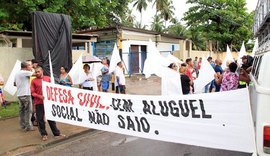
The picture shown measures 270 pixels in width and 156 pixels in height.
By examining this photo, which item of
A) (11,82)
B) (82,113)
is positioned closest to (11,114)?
(11,82)

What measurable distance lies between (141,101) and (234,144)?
1.77 metres

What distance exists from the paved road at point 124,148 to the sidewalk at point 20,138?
0.36m

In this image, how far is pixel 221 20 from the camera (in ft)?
118

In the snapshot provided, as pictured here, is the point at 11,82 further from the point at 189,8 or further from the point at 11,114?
the point at 189,8

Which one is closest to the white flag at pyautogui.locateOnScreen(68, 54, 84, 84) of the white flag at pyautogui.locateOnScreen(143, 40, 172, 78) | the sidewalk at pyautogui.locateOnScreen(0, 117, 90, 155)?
the sidewalk at pyautogui.locateOnScreen(0, 117, 90, 155)

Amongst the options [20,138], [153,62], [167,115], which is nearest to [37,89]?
[20,138]

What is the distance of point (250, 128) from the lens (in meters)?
4.27

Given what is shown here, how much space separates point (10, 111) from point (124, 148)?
18.9 ft

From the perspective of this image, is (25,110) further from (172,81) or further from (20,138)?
(172,81)

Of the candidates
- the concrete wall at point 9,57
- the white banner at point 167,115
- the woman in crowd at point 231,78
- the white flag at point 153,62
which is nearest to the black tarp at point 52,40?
the concrete wall at point 9,57

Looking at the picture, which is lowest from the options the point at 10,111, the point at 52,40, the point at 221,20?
the point at 10,111

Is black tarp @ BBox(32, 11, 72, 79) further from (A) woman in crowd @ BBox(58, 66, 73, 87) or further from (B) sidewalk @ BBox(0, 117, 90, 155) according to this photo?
(B) sidewalk @ BBox(0, 117, 90, 155)

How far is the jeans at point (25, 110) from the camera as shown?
8367 millimetres

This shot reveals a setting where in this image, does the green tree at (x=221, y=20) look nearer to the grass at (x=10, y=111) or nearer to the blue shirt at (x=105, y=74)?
the blue shirt at (x=105, y=74)
